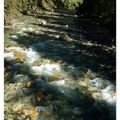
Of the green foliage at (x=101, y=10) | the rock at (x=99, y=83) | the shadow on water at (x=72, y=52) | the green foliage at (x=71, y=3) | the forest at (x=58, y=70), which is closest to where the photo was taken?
the forest at (x=58, y=70)

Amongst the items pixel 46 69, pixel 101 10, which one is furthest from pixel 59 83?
pixel 101 10

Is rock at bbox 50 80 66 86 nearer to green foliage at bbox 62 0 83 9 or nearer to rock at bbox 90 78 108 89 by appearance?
rock at bbox 90 78 108 89

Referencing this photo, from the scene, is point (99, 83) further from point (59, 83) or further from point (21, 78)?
point (21, 78)

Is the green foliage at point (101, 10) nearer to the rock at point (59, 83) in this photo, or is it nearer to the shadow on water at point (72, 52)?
the shadow on water at point (72, 52)

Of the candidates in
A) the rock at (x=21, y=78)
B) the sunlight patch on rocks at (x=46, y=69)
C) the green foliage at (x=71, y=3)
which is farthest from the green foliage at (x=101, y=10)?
the rock at (x=21, y=78)

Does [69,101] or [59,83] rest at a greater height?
[59,83]

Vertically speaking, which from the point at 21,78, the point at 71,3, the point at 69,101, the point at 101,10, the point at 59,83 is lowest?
the point at 69,101

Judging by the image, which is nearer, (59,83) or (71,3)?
(59,83)

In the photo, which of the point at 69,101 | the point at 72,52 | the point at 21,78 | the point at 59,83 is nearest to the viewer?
the point at 69,101

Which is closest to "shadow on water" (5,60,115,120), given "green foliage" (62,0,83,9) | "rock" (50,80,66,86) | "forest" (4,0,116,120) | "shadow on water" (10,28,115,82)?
"forest" (4,0,116,120)

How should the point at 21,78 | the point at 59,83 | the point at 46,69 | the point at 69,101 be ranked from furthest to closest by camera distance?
the point at 46,69 < the point at 21,78 < the point at 59,83 < the point at 69,101

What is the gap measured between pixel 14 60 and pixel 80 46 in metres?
3.55

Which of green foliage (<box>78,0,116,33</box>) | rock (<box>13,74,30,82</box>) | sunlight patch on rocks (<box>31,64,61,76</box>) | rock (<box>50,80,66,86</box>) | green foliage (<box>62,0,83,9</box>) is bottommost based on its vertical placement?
rock (<box>50,80,66,86</box>)

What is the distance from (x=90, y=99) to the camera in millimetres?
8195
